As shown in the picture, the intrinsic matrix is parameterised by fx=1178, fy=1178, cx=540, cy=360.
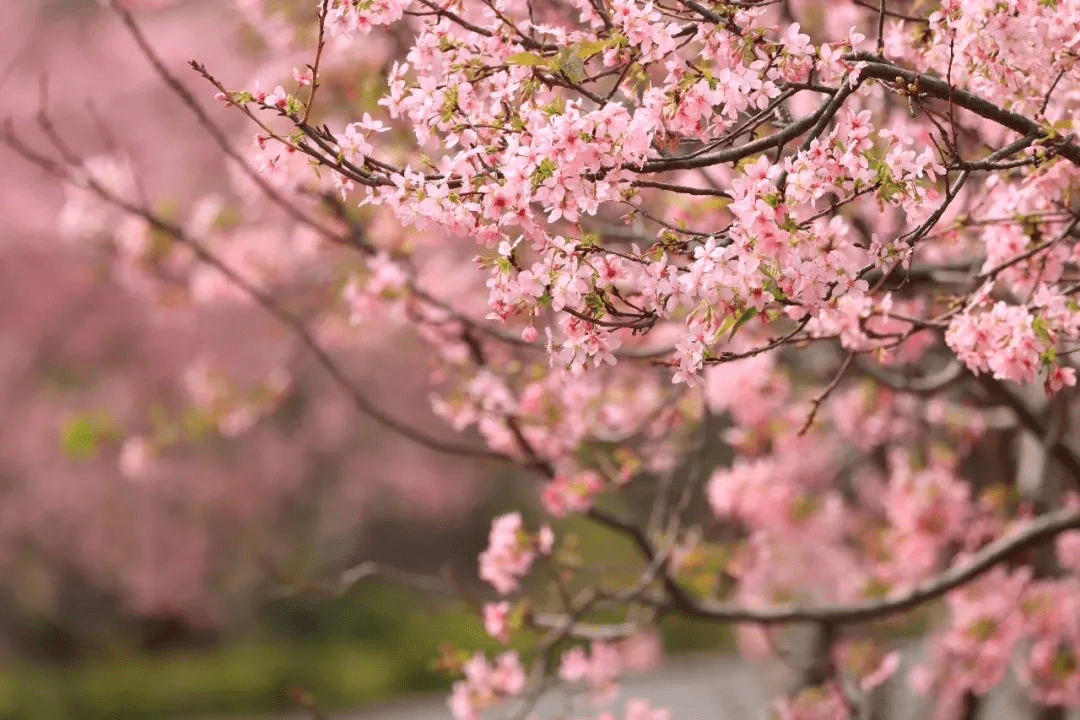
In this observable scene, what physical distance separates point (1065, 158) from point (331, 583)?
300 centimetres

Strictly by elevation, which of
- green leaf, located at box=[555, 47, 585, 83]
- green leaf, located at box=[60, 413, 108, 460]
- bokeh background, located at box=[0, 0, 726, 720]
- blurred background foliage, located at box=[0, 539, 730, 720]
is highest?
bokeh background, located at box=[0, 0, 726, 720]

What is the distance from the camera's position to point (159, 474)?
1617 cm

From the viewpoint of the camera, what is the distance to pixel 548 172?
2172 mm

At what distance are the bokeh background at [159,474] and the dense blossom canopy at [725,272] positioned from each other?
8533 mm

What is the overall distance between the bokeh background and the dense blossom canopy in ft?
28.0

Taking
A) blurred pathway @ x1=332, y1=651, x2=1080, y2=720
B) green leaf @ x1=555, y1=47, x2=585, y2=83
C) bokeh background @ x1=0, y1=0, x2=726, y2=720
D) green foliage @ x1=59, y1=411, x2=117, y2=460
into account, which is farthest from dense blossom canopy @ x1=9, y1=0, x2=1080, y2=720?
bokeh background @ x1=0, y1=0, x2=726, y2=720

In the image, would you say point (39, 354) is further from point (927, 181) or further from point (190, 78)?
point (927, 181)

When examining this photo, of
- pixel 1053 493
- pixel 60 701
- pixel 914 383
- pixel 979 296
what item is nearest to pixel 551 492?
pixel 914 383

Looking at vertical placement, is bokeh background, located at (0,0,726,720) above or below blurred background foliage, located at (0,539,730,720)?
above

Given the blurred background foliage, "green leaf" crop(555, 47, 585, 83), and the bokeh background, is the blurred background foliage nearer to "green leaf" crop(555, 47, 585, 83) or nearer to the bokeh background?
the bokeh background

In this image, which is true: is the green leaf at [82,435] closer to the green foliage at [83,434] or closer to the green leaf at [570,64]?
the green foliage at [83,434]

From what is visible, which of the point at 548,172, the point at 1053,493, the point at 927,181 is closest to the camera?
the point at 548,172

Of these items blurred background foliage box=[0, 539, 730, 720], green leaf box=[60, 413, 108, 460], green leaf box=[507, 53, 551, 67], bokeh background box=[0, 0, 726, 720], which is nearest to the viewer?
green leaf box=[507, 53, 551, 67]

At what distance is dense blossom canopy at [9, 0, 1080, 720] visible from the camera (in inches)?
89.2
